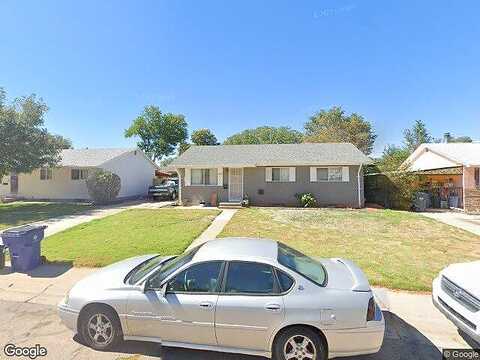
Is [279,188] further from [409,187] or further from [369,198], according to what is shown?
[409,187]

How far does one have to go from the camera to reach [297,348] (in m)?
3.42

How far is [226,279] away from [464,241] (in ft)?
33.2

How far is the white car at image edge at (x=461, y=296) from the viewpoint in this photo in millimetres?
3547

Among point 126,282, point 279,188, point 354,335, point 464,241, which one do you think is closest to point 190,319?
point 126,282

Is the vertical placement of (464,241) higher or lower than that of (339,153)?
lower

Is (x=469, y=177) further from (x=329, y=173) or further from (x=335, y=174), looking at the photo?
(x=329, y=173)

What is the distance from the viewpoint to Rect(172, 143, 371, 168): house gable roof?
18.5m

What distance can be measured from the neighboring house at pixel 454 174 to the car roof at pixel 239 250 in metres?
18.5

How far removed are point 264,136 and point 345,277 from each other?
176 feet

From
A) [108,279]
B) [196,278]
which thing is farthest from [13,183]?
[196,278]

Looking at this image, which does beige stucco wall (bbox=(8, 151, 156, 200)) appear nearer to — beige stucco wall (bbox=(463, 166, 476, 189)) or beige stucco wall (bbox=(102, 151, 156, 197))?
beige stucco wall (bbox=(102, 151, 156, 197))

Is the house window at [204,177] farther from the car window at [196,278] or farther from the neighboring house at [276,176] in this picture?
the car window at [196,278]

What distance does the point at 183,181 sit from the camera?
19.9 metres

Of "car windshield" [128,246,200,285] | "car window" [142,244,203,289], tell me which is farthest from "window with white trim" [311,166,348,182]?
"car window" [142,244,203,289]
